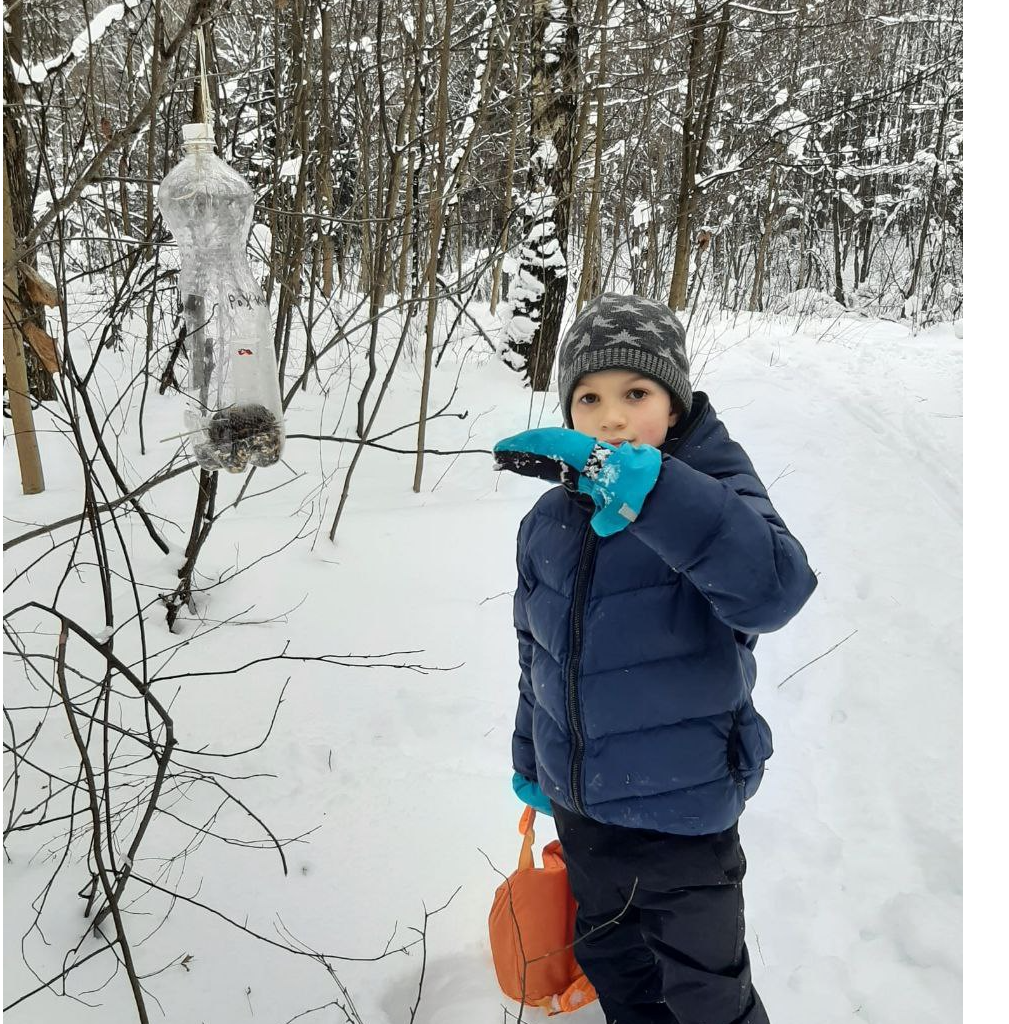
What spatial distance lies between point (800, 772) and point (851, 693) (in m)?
0.51

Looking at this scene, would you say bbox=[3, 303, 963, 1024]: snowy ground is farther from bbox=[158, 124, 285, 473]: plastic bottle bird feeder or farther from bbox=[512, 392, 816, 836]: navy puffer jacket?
bbox=[158, 124, 285, 473]: plastic bottle bird feeder

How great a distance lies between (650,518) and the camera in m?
1.14

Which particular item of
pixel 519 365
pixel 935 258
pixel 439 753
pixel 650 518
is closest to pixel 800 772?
pixel 439 753

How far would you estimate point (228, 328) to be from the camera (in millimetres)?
1295

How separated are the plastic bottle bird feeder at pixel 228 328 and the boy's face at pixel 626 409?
556mm

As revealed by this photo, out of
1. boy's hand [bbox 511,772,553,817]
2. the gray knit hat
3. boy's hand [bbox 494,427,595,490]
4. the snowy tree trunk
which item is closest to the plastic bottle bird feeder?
boy's hand [bbox 494,427,595,490]

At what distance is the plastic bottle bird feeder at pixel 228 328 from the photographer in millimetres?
1232

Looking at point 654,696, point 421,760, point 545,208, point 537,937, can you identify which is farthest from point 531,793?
point 545,208

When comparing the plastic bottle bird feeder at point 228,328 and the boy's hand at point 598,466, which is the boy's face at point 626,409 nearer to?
the boy's hand at point 598,466

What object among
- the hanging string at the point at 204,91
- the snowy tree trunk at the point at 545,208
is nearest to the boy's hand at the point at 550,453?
the hanging string at the point at 204,91

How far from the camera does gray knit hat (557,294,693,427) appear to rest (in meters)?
1.32

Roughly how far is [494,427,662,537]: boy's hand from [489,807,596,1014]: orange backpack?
0.83 meters

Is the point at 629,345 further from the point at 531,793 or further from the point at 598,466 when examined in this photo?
the point at 531,793

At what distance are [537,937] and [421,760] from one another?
663 mm
